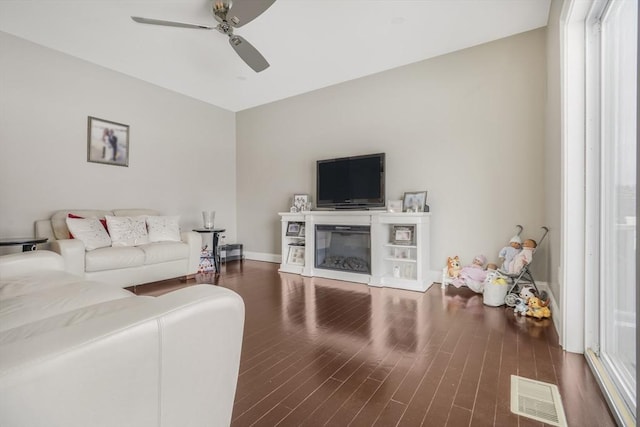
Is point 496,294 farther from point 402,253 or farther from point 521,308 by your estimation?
point 402,253

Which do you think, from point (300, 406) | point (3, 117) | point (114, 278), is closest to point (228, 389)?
point (300, 406)

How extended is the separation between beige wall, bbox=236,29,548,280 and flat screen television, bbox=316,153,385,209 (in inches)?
8.7

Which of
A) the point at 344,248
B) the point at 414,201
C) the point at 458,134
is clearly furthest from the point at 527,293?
the point at 344,248

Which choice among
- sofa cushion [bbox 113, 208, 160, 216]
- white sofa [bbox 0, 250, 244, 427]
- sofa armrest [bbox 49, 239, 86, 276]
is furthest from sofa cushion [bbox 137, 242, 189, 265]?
white sofa [bbox 0, 250, 244, 427]

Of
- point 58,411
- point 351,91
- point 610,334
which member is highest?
point 351,91

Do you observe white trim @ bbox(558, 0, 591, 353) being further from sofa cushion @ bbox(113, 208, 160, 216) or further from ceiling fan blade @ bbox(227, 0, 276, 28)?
sofa cushion @ bbox(113, 208, 160, 216)

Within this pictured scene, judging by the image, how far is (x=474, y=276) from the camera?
322 centimetres

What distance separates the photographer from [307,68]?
400 cm

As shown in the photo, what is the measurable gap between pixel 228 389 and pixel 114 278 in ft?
10.0

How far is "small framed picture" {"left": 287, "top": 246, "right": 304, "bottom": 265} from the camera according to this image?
14.8ft

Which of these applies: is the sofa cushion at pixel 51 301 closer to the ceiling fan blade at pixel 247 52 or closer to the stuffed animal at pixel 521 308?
the ceiling fan blade at pixel 247 52

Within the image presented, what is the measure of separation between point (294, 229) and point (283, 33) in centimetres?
255

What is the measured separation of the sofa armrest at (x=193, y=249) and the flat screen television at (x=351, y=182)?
1777mm

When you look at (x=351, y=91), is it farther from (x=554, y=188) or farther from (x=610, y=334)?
(x=610, y=334)
